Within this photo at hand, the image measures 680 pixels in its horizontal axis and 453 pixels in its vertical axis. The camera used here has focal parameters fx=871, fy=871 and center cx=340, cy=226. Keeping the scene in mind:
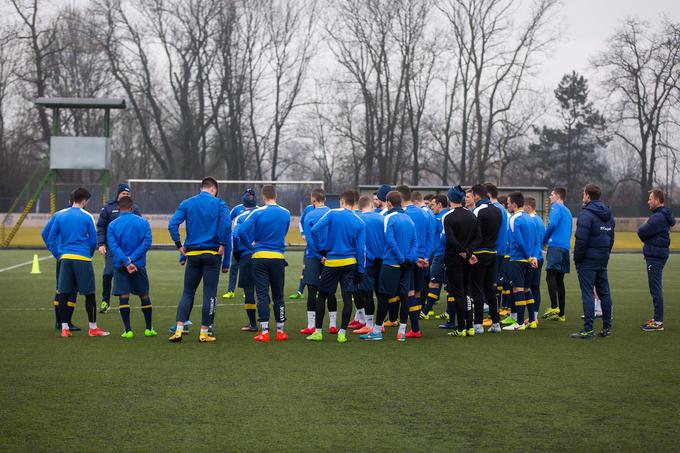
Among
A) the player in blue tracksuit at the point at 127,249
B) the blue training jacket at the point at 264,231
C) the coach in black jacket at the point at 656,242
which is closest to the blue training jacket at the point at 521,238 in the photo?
the coach in black jacket at the point at 656,242

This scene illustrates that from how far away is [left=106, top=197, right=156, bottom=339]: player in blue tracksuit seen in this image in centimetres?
1064

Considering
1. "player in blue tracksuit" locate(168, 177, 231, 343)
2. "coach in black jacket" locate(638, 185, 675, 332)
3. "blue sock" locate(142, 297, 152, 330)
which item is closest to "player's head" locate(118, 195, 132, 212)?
"player in blue tracksuit" locate(168, 177, 231, 343)

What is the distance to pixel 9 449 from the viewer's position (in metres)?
5.72

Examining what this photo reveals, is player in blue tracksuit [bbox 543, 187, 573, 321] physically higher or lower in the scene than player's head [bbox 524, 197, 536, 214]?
lower

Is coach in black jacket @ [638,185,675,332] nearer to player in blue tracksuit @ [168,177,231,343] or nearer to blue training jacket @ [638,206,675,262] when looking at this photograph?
blue training jacket @ [638,206,675,262]

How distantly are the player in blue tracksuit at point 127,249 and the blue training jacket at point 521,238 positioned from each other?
5.00 meters

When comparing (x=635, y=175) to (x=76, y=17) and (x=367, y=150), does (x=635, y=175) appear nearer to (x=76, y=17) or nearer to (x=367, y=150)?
(x=367, y=150)

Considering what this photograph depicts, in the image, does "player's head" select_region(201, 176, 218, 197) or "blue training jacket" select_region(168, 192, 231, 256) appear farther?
"player's head" select_region(201, 176, 218, 197)

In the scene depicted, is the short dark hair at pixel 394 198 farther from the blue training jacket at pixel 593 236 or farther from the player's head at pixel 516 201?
the blue training jacket at pixel 593 236

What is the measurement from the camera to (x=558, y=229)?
43.0 ft

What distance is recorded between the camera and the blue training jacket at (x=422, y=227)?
11.7 m

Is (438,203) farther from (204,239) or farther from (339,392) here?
(339,392)

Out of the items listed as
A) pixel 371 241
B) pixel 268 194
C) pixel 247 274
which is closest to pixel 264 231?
pixel 268 194

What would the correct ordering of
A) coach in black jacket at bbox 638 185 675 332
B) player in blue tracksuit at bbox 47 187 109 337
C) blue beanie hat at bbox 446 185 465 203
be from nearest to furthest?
1. player in blue tracksuit at bbox 47 187 109 337
2. blue beanie hat at bbox 446 185 465 203
3. coach in black jacket at bbox 638 185 675 332
